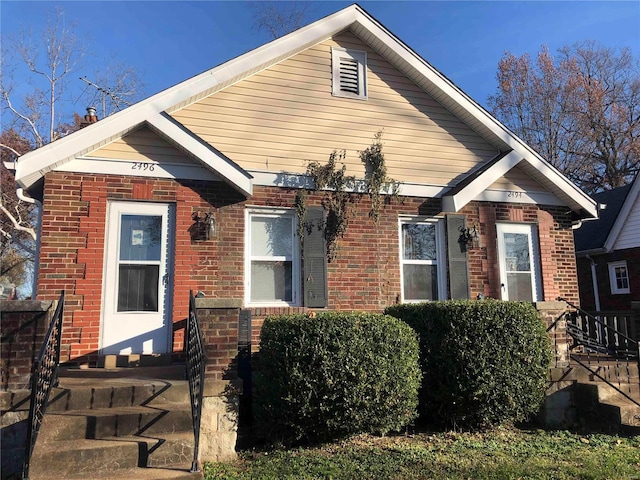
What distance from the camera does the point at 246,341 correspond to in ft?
21.9

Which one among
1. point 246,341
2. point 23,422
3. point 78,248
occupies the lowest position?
point 23,422

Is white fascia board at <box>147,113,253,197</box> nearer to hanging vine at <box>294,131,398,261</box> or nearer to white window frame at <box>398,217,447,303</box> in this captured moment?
hanging vine at <box>294,131,398,261</box>

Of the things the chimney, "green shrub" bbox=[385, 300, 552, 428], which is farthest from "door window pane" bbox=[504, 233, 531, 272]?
the chimney

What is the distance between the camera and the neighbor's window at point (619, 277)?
1447 centimetres

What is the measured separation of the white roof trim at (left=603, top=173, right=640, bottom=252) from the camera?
1431 cm

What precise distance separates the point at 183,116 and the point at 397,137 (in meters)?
3.61

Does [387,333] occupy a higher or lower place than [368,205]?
lower

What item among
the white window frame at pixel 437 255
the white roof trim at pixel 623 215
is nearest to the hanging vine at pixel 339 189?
the white window frame at pixel 437 255

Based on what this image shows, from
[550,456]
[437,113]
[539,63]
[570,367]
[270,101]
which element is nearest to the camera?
[550,456]

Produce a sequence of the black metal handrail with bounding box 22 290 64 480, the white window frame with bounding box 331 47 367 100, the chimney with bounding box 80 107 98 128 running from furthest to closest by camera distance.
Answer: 1. the white window frame with bounding box 331 47 367 100
2. the chimney with bounding box 80 107 98 128
3. the black metal handrail with bounding box 22 290 64 480

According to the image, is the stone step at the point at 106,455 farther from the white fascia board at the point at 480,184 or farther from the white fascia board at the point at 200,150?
the white fascia board at the point at 480,184

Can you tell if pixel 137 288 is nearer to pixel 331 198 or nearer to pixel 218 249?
pixel 218 249

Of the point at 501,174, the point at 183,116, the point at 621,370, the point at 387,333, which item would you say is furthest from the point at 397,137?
the point at 621,370

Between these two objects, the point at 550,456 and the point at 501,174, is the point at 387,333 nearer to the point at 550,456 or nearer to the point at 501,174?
the point at 550,456
